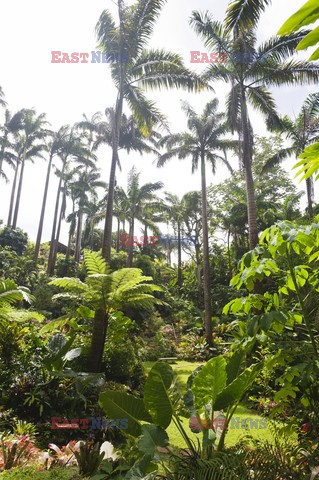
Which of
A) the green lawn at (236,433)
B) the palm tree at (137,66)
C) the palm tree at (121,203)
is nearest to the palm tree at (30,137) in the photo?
the palm tree at (121,203)

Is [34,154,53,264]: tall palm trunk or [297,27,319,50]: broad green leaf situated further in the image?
[34,154,53,264]: tall palm trunk

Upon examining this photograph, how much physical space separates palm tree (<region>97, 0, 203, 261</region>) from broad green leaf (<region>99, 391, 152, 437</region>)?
7035mm

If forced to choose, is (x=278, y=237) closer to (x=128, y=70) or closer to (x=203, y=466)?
(x=203, y=466)

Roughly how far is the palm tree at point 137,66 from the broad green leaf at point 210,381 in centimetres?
733

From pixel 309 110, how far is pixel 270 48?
5.64 meters

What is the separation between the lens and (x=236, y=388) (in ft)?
9.31

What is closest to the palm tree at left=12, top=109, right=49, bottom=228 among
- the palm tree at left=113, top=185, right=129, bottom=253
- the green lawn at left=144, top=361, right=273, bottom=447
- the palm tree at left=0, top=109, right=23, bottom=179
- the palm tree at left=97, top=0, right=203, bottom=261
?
the palm tree at left=0, top=109, right=23, bottom=179

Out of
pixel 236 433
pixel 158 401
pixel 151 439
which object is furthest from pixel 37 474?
pixel 236 433

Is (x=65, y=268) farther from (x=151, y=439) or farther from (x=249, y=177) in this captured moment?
(x=151, y=439)

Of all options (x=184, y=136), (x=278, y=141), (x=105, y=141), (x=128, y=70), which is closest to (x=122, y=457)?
(x=128, y=70)

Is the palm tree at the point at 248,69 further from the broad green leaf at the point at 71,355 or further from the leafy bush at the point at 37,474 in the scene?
the leafy bush at the point at 37,474

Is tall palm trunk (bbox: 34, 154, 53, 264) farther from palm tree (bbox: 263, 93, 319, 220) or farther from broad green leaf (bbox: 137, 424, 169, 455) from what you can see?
broad green leaf (bbox: 137, 424, 169, 455)

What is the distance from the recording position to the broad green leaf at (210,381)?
2.87 m

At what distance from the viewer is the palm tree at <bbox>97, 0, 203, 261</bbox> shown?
34.2 feet
